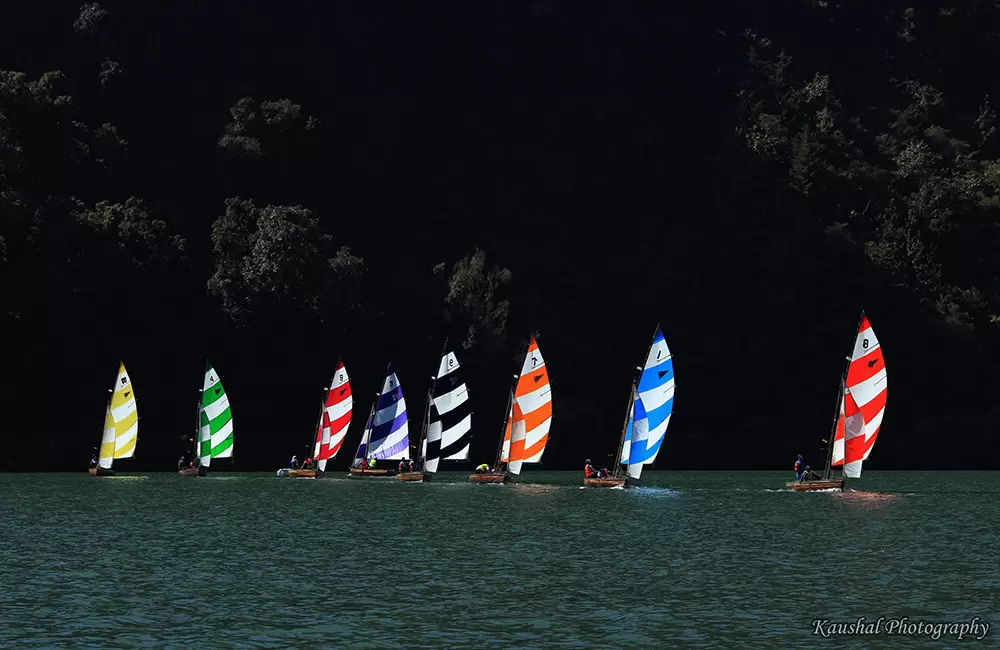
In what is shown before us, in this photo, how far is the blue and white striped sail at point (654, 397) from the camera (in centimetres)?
7906

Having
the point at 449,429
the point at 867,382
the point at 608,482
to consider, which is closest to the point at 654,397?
the point at 608,482

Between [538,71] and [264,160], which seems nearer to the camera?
[264,160]

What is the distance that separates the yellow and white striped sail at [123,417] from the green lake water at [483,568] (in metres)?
12.7

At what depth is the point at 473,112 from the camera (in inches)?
5640

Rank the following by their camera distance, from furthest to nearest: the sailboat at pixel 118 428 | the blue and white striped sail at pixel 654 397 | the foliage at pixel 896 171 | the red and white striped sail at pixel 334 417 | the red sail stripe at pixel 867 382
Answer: the foliage at pixel 896 171 → the red and white striped sail at pixel 334 417 → the sailboat at pixel 118 428 → the blue and white striped sail at pixel 654 397 → the red sail stripe at pixel 867 382

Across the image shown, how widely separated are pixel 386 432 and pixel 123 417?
15.2 meters

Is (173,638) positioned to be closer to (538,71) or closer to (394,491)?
(394,491)

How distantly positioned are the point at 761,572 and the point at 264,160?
86187 mm

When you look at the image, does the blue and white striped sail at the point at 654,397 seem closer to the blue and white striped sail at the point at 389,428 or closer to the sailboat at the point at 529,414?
the sailboat at the point at 529,414

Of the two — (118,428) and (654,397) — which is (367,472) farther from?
(654,397)

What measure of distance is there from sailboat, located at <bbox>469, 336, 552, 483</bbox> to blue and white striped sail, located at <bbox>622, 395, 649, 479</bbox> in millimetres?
5939

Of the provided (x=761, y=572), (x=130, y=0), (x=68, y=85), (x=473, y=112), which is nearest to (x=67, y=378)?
(x=68, y=85)

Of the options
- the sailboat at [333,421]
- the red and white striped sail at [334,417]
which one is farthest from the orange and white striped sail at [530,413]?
the red and white striped sail at [334,417]

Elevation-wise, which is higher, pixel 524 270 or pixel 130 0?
pixel 130 0
